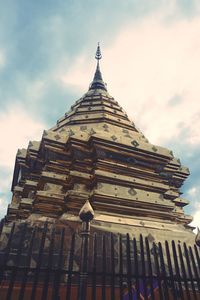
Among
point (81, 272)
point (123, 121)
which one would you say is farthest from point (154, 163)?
point (81, 272)

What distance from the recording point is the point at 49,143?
10703mm

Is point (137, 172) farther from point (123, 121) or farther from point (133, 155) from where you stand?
point (123, 121)

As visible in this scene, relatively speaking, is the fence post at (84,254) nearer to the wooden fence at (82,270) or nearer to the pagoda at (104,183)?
the wooden fence at (82,270)

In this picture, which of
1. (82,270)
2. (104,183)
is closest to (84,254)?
(82,270)

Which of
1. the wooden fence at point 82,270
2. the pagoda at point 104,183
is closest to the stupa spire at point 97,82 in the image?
the pagoda at point 104,183

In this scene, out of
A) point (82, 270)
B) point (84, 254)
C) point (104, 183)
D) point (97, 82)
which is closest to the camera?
point (82, 270)

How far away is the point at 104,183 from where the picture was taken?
387 inches

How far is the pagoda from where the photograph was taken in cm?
906

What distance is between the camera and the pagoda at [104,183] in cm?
906

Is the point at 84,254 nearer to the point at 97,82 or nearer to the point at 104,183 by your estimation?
the point at 104,183

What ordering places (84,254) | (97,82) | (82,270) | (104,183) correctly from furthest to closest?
(97,82) → (104,183) → (84,254) → (82,270)

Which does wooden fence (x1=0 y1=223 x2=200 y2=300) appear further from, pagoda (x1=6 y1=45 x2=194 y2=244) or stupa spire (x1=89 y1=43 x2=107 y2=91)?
stupa spire (x1=89 y1=43 x2=107 y2=91)

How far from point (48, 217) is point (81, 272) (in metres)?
5.11

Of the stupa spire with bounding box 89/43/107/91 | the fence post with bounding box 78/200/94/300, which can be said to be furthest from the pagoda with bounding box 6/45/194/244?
the stupa spire with bounding box 89/43/107/91
